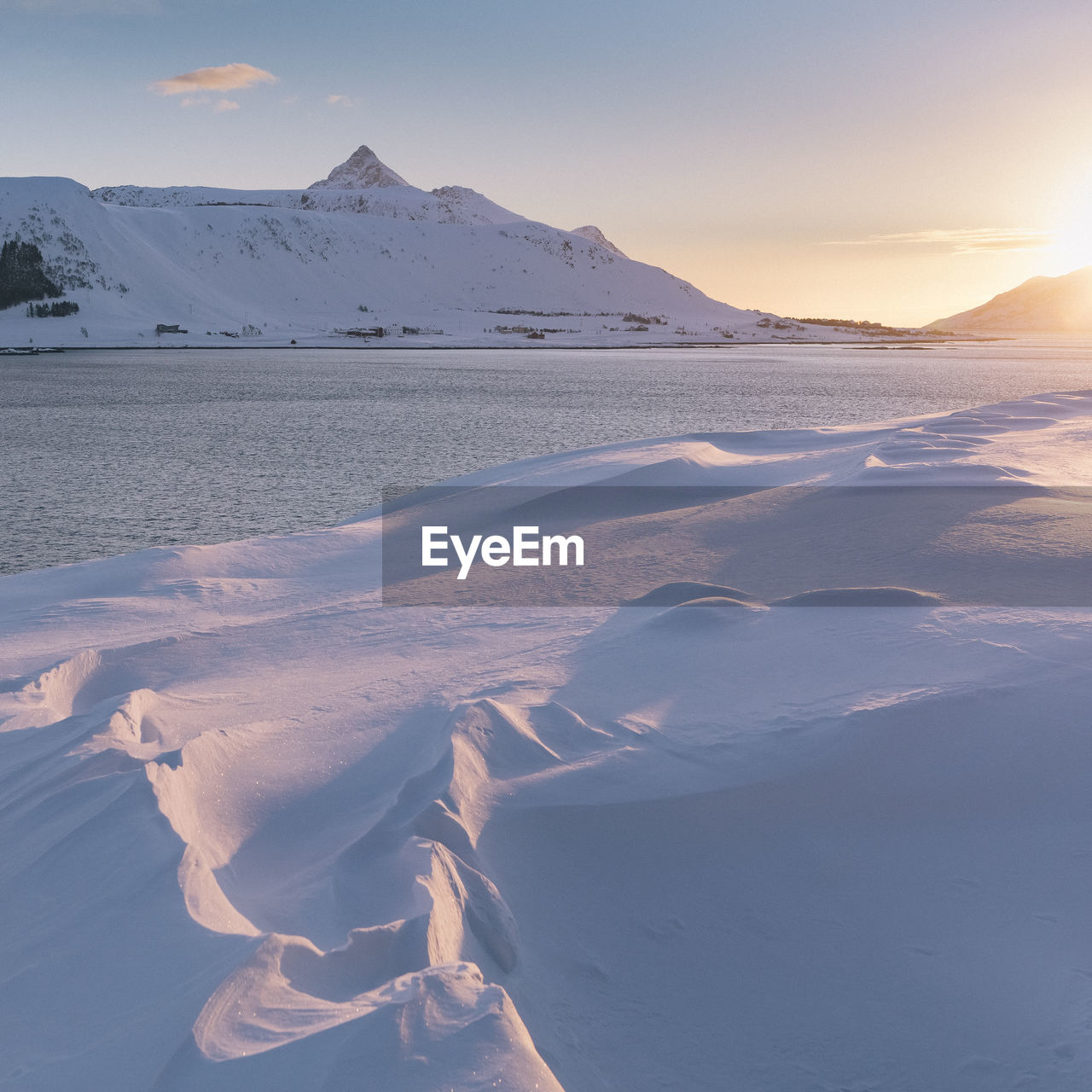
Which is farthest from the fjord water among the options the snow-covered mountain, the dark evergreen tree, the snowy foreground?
the snow-covered mountain

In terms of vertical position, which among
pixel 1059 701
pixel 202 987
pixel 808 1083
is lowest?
pixel 808 1083

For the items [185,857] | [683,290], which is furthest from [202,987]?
[683,290]

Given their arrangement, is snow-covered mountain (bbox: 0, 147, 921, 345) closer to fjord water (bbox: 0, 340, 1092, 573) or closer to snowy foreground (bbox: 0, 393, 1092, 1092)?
fjord water (bbox: 0, 340, 1092, 573)

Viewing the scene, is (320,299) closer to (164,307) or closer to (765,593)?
(164,307)

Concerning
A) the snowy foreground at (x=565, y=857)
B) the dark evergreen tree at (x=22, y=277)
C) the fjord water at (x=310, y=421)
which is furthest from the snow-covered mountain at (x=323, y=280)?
the snowy foreground at (x=565, y=857)

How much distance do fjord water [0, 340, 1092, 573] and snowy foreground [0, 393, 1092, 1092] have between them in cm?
829

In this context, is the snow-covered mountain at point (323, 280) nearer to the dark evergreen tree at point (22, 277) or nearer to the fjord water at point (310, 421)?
the dark evergreen tree at point (22, 277)

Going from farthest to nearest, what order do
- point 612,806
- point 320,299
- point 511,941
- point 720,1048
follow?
point 320,299, point 612,806, point 511,941, point 720,1048

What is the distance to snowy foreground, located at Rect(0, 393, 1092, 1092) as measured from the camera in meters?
3.04

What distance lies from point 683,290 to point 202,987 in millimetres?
183556

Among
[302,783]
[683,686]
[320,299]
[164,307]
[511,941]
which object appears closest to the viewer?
[511,941]

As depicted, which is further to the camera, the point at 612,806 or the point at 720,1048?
the point at 612,806

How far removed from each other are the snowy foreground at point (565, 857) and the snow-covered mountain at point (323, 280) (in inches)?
3768

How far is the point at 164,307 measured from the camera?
10644 centimetres
